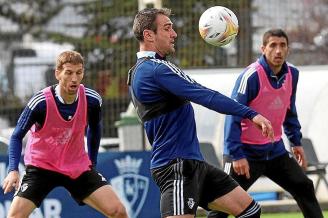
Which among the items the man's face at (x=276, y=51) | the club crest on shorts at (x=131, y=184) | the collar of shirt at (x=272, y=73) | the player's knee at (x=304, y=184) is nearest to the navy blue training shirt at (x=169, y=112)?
the player's knee at (x=304, y=184)

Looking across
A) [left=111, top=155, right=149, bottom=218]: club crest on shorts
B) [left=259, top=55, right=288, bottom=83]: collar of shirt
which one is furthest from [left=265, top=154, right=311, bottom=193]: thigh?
[left=111, top=155, right=149, bottom=218]: club crest on shorts

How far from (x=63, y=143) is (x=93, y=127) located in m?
0.32

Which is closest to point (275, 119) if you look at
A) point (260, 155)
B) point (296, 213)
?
point (260, 155)

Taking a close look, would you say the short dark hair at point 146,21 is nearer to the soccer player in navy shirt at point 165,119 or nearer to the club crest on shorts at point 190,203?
the soccer player in navy shirt at point 165,119

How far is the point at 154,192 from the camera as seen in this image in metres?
13.5

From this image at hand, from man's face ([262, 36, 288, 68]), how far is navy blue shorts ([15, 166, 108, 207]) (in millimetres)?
1859

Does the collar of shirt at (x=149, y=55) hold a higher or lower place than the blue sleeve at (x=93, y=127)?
higher

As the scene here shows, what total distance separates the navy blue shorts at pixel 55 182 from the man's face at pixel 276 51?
6.10 feet

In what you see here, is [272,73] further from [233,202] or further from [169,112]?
[169,112]

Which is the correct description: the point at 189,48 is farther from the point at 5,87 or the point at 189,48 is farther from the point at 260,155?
the point at 260,155

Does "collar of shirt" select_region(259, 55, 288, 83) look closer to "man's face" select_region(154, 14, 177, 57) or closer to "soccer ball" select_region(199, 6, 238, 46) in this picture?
"soccer ball" select_region(199, 6, 238, 46)

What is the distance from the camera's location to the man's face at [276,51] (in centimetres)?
1065

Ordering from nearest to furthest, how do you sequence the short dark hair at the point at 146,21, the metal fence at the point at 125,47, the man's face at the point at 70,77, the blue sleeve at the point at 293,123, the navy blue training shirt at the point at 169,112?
the navy blue training shirt at the point at 169,112
the short dark hair at the point at 146,21
the man's face at the point at 70,77
the blue sleeve at the point at 293,123
the metal fence at the point at 125,47

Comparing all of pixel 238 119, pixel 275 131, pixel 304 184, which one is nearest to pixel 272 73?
pixel 275 131
